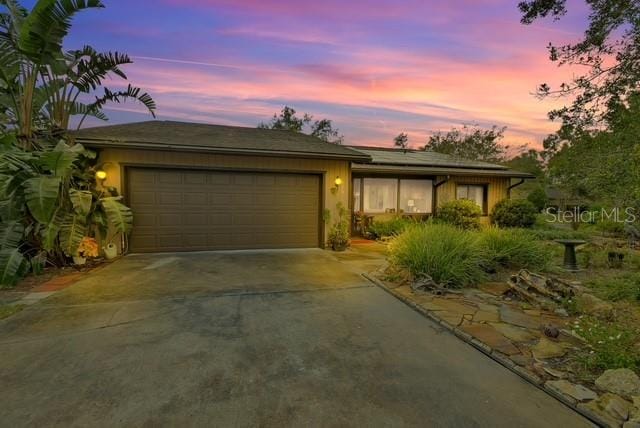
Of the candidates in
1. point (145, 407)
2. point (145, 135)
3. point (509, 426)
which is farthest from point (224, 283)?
point (145, 135)

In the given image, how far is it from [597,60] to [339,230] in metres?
6.35

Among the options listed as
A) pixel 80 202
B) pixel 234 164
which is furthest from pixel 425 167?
pixel 80 202

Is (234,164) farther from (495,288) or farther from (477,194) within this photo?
(477,194)

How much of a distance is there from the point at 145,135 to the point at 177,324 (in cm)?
610

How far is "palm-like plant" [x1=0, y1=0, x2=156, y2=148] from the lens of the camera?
496 cm

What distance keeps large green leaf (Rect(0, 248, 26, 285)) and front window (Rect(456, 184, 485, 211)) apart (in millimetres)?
12964

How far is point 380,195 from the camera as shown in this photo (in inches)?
461

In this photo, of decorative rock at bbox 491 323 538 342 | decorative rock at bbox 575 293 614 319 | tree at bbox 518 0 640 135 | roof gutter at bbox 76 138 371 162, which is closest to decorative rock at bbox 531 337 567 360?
decorative rock at bbox 491 323 538 342

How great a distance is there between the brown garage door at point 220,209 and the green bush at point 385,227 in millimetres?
2589

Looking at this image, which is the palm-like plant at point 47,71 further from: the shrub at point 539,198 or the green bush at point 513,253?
the shrub at point 539,198

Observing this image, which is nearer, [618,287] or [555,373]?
[555,373]

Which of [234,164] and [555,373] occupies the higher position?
[234,164]

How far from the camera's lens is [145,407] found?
2.15 metres

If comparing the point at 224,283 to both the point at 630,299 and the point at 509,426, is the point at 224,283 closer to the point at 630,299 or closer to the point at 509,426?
the point at 509,426
